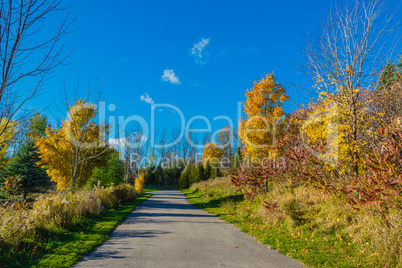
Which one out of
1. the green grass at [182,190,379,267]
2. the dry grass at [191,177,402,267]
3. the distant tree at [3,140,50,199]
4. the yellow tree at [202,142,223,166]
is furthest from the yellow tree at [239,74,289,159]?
the yellow tree at [202,142,223,166]

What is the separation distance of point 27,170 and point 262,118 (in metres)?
14.2

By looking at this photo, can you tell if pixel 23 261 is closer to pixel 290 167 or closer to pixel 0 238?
pixel 0 238

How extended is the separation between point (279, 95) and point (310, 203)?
8.02 meters

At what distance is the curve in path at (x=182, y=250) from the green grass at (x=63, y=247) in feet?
0.85

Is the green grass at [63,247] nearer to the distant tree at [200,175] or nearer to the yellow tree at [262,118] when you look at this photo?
the yellow tree at [262,118]

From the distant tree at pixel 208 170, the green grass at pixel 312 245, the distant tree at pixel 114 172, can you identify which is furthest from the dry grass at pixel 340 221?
the distant tree at pixel 208 170

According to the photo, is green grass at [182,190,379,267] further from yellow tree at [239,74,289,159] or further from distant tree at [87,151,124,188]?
distant tree at [87,151,124,188]

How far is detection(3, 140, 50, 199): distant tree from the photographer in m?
13.6

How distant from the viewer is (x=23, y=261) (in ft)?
15.7

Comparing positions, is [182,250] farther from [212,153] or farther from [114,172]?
[212,153]

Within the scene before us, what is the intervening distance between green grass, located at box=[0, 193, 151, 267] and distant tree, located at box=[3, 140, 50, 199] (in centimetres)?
800

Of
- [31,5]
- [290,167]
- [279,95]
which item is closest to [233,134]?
[279,95]

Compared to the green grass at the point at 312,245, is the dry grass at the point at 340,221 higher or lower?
higher

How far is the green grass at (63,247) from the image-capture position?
4.69m
